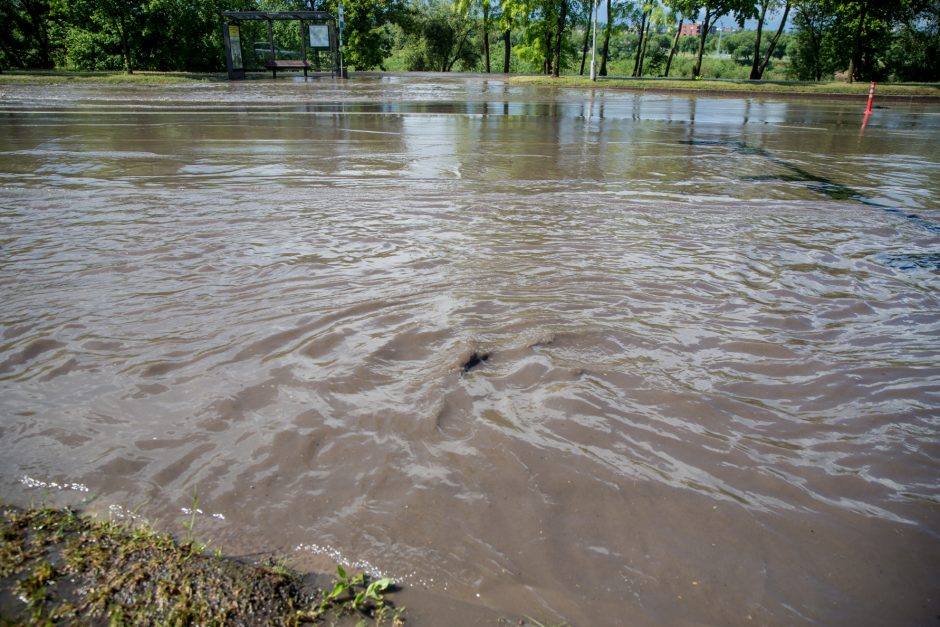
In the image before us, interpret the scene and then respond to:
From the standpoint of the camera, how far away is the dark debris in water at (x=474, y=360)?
3684 mm

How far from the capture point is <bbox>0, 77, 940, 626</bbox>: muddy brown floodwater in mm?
2354

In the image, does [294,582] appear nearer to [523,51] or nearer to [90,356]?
[90,356]

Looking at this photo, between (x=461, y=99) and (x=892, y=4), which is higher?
(x=892, y=4)

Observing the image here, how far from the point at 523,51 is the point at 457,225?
49225 millimetres

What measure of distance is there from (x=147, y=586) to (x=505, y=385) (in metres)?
2.05

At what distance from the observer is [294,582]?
215cm

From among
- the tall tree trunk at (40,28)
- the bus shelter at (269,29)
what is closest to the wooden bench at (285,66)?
the bus shelter at (269,29)

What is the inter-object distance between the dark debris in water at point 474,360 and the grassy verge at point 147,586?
1.66 metres

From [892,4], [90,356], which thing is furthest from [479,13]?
[90,356]

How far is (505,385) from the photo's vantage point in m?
3.52

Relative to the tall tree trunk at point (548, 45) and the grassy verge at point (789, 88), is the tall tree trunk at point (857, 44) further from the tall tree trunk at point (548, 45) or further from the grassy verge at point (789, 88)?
the tall tree trunk at point (548, 45)

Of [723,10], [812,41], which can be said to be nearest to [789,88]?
[723,10]

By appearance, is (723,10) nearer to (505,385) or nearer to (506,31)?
(506,31)

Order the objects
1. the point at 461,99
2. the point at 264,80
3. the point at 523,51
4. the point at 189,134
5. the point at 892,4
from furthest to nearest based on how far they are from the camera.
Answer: the point at 523,51 → the point at 892,4 → the point at 264,80 → the point at 461,99 → the point at 189,134
